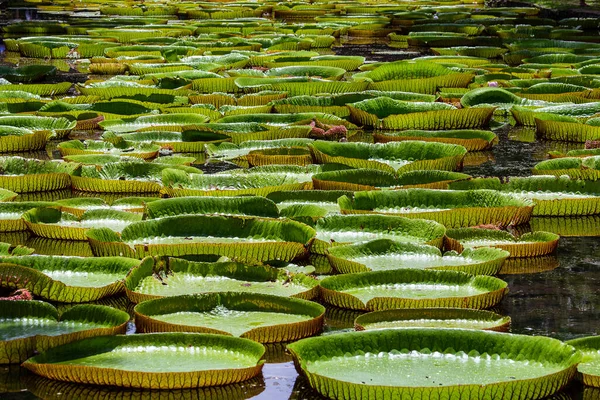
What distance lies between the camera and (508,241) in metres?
4.20

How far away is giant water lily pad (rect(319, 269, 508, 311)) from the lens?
3.36m

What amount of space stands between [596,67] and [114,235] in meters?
7.43

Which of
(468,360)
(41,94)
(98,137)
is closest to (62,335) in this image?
(468,360)

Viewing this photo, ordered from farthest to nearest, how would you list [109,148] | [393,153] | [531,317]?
1. [109,148]
2. [393,153]
3. [531,317]

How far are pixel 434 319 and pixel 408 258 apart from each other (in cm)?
70

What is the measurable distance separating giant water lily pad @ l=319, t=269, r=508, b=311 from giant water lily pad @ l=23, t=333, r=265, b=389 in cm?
60

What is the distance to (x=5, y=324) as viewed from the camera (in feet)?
10.4

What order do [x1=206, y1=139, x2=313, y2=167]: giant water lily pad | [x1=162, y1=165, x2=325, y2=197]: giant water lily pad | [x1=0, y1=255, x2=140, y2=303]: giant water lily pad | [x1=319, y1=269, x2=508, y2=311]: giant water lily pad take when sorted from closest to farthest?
1. [x1=319, y1=269, x2=508, y2=311]: giant water lily pad
2. [x1=0, y1=255, x2=140, y2=303]: giant water lily pad
3. [x1=162, y1=165, x2=325, y2=197]: giant water lily pad
4. [x1=206, y1=139, x2=313, y2=167]: giant water lily pad

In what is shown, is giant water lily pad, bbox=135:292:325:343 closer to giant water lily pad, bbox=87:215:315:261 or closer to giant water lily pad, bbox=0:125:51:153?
giant water lily pad, bbox=87:215:315:261

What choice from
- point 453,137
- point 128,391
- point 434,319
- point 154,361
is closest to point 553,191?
point 453,137

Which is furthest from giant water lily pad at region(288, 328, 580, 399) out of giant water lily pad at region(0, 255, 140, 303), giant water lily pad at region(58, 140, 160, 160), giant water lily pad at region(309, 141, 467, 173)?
giant water lily pad at region(58, 140, 160, 160)

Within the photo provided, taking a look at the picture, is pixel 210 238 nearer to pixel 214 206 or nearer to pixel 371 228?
pixel 214 206

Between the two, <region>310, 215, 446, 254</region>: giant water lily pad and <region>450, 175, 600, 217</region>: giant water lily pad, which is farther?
<region>450, 175, 600, 217</region>: giant water lily pad

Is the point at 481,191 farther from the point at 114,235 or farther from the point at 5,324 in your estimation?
the point at 5,324
